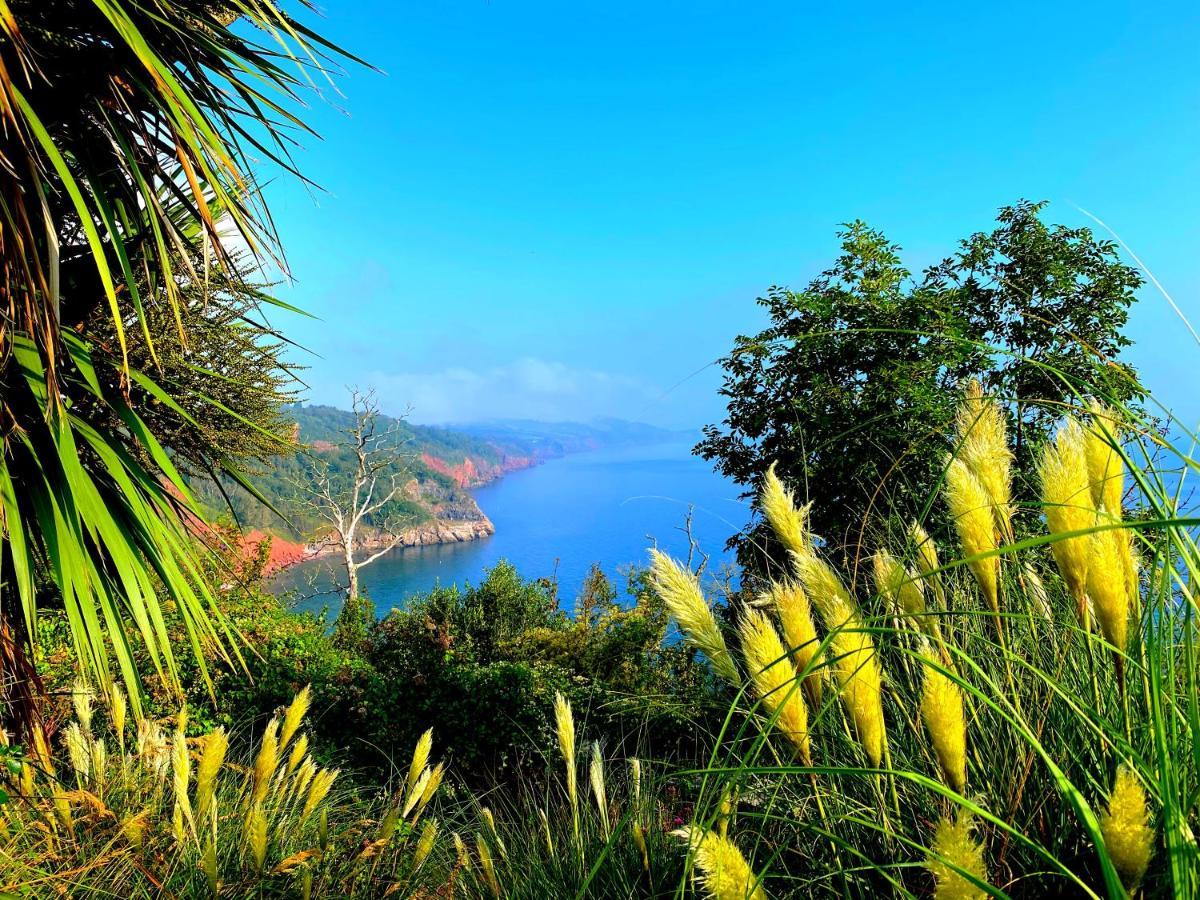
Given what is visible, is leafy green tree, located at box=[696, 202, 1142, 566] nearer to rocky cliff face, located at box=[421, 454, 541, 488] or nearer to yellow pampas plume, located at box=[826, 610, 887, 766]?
yellow pampas plume, located at box=[826, 610, 887, 766]

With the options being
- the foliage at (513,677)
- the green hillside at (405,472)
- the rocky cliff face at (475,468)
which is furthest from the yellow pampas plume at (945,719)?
the rocky cliff face at (475,468)

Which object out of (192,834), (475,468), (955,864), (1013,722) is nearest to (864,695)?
(1013,722)

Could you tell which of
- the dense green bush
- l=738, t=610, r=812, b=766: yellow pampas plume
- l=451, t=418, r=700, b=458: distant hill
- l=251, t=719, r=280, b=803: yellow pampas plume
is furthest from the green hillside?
l=451, t=418, r=700, b=458: distant hill

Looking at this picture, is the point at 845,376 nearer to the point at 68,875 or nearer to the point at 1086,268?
the point at 1086,268

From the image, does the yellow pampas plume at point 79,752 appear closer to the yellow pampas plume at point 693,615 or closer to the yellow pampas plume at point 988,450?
the yellow pampas plume at point 693,615

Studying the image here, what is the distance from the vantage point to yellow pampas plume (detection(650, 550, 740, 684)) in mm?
1180

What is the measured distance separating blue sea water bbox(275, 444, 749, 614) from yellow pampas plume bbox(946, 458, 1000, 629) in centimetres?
600

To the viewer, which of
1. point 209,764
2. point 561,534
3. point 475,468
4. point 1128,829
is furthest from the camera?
point 475,468

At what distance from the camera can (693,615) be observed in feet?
3.94

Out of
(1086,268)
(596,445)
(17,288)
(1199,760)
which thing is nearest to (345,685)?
(17,288)

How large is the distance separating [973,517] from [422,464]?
6956 centimetres

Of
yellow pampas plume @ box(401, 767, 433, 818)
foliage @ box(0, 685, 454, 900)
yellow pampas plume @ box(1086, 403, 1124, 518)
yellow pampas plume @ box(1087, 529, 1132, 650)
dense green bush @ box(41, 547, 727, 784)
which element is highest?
yellow pampas plume @ box(1086, 403, 1124, 518)

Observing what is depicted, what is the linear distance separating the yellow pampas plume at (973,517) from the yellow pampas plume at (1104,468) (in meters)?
0.15

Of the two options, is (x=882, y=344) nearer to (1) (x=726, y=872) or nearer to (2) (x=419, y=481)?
(1) (x=726, y=872)
